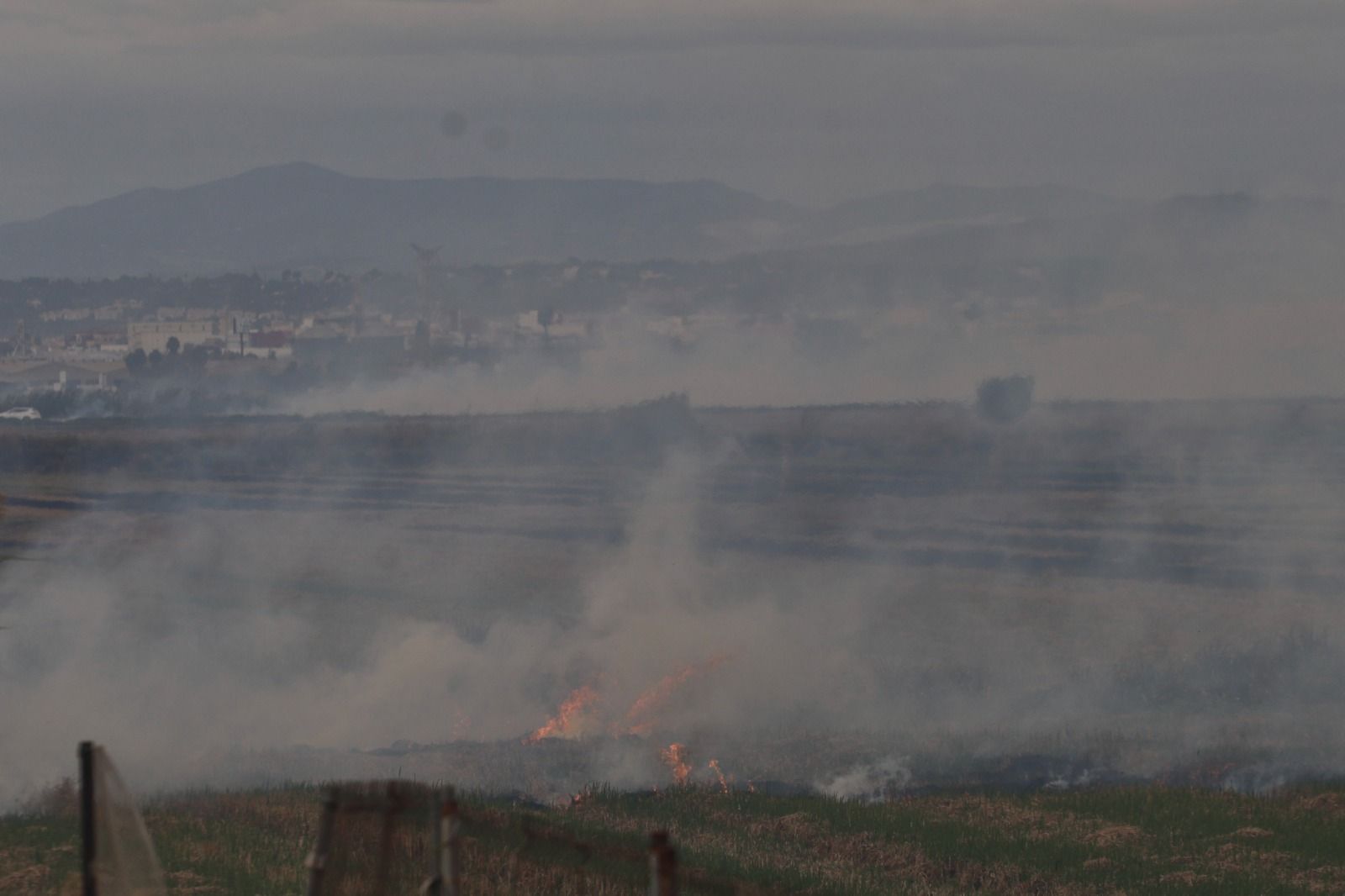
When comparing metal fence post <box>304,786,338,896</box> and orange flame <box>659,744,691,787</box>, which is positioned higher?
metal fence post <box>304,786,338,896</box>

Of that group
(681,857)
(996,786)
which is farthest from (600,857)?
(996,786)

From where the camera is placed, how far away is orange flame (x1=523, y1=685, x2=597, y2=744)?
158 feet

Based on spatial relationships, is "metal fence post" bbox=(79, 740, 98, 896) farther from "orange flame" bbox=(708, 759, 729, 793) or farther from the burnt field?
the burnt field

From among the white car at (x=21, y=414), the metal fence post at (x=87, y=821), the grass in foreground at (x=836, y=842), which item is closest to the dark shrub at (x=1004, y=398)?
the white car at (x=21, y=414)

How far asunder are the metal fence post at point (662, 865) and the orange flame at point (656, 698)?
35.5 metres

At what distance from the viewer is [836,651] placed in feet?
201

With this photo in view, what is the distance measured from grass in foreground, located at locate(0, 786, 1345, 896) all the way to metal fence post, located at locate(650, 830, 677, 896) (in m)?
8.64

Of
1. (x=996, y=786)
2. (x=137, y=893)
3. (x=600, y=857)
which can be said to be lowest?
(x=996, y=786)

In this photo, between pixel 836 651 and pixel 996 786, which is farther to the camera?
pixel 836 651

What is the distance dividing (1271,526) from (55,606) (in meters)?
59.0

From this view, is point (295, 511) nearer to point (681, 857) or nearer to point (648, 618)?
point (648, 618)

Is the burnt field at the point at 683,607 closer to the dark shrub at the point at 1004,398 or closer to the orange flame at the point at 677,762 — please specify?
the orange flame at the point at 677,762

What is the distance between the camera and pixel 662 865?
11023mm

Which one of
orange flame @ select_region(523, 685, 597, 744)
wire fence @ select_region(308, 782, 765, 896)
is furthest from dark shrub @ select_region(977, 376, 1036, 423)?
wire fence @ select_region(308, 782, 765, 896)
